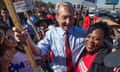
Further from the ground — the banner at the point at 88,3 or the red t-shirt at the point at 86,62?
the red t-shirt at the point at 86,62

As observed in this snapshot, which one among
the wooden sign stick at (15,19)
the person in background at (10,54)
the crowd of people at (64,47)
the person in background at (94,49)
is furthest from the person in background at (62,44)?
the wooden sign stick at (15,19)

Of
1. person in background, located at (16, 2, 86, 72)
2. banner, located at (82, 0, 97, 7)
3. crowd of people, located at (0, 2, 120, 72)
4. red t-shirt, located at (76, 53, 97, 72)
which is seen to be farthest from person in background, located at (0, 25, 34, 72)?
banner, located at (82, 0, 97, 7)

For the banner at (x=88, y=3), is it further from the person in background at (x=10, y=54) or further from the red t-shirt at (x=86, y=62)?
the person in background at (x=10, y=54)

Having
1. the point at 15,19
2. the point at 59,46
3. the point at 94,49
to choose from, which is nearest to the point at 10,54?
the point at 15,19

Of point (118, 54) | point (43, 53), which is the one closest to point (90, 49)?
point (43, 53)

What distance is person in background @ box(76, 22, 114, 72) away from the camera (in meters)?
3.51

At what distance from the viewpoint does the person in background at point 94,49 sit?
351cm

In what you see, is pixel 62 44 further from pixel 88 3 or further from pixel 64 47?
pixel 88 3

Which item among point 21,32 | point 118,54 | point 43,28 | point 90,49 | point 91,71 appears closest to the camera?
point 118,54

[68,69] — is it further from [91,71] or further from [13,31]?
[13,31]

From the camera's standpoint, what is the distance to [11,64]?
346 cm

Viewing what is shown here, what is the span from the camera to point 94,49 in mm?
3658

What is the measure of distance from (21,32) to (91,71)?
0.73 metres

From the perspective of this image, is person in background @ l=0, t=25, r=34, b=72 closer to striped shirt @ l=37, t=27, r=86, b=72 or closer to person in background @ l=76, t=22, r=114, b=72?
striped shirt @ l=37, t=27, r=86, b=72
